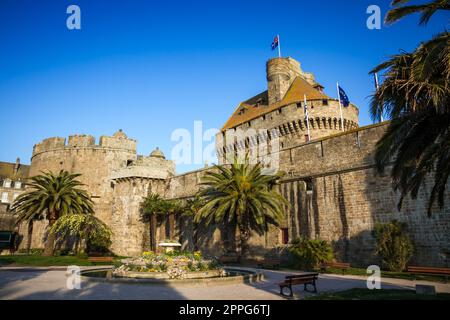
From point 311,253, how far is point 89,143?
30902mm

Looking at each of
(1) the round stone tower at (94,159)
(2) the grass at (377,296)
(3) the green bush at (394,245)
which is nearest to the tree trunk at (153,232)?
(1) the round stone tower at (94,159)

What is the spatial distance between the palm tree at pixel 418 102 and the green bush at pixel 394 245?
6.05m

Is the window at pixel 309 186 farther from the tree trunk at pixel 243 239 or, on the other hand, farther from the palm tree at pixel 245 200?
the tree trunk at pixel 243 239

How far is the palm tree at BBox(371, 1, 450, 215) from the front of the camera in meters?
7.50

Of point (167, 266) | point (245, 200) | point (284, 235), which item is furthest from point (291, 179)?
point (167, 266)

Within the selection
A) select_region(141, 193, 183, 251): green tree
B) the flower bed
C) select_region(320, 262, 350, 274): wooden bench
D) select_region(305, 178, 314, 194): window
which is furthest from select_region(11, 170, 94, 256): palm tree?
select_region(320, 262, 350, 274): wooden bench

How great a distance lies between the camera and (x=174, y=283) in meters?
11.7

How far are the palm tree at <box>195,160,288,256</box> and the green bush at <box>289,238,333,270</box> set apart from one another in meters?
2.72

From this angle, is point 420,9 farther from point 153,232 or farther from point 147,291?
point 153,232

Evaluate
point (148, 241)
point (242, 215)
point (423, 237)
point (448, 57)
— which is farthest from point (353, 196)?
point (148, 241)

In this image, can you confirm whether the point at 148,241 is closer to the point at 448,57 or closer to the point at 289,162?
the point at 289,162

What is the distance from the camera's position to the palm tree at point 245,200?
2098 cm

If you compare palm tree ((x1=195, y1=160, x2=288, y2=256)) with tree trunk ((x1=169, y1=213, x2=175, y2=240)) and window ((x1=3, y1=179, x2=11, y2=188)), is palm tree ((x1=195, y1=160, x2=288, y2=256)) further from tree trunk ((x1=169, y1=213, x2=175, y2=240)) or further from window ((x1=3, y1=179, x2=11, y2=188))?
window ((x1=3, y1=179, x2=11, y2=188))

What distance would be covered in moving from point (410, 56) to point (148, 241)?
2857 centimetres
